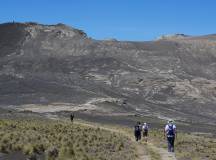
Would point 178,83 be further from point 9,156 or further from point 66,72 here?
point 9,156

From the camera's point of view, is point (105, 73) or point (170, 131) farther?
point (105, 73)

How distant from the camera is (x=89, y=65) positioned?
5659 inches

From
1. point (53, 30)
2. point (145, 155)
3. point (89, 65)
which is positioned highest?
point (53, 30)

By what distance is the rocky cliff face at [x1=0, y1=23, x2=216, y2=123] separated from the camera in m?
114

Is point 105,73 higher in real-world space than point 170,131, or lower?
higher

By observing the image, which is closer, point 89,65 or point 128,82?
point 128,82

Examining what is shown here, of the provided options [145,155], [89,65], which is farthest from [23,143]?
[89,65]

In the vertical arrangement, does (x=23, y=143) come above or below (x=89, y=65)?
below

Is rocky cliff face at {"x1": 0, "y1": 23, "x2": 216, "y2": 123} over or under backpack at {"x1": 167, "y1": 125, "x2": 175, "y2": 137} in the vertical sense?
over

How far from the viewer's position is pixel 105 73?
5468 inches

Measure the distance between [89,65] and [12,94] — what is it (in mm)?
31406

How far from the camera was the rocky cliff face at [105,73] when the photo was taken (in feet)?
375

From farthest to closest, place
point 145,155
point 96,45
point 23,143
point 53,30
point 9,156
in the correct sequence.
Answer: point 53,30 → point 96,45 → point 145,155 → point 23,143 → point 9,156

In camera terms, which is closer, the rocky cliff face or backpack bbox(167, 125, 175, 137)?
backpack bbox(167, 125, 175, 137)
